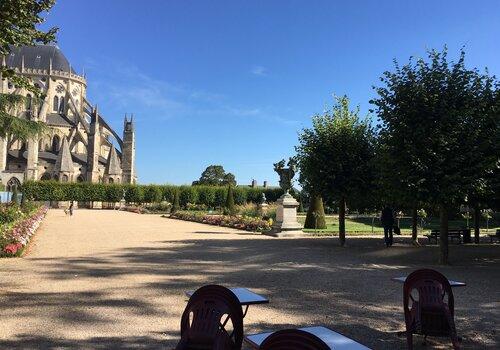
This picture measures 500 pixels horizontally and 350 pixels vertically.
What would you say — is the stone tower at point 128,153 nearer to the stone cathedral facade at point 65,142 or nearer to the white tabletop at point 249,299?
the stone cathedral facade at point 65,142

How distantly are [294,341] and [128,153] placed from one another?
261ft

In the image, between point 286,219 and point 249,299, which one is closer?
point 249,299

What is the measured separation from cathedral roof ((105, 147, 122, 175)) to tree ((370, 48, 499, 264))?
67.5 metres

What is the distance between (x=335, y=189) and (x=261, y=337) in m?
12.1

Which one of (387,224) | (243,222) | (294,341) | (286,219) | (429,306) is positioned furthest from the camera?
(243,222)

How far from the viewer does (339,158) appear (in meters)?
15.1

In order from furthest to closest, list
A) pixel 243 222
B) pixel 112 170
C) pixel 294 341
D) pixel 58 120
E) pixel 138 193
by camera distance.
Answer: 1. pixel 58 120
2. pixel 112 170
3. pixel 138 193
4. pixel 243 222
5. pixel 294 341

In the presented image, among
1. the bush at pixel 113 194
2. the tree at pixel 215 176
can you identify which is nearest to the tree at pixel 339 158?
the bush at pixel 113 194

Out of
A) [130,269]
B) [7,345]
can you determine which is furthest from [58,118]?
[7,345]

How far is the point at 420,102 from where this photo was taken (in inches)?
435

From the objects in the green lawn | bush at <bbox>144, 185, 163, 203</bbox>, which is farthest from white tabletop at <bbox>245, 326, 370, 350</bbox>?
bush at <bbox>144, 185, 163, 203</bbox>

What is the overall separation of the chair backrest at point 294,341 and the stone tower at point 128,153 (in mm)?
75588

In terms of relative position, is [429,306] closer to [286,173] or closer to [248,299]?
[248,299]

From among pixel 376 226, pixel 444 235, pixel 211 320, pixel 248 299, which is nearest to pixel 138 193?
pixel 376 226
